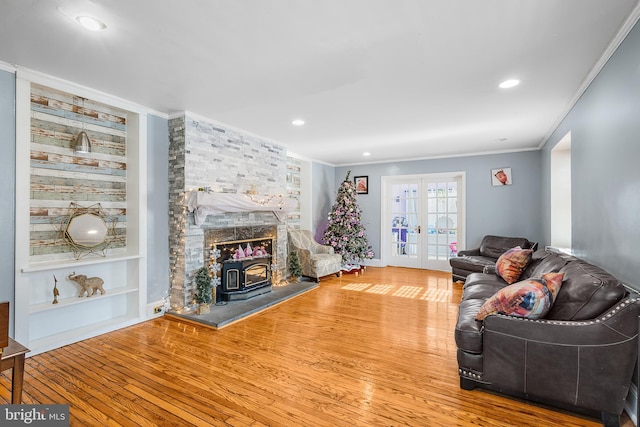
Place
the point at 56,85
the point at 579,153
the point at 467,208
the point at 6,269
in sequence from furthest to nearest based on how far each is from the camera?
the point at 467,208
the point at 579,153
the point at 56,85
the point at 6,269

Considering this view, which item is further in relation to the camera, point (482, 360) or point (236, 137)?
point (236, 137)

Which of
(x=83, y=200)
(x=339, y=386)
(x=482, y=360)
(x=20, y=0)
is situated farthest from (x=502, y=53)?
(x=83, y=200)

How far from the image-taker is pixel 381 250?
7.18 m

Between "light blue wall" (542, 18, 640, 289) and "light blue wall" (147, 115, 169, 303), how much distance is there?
14.4 ft

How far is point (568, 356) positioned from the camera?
1.86 meters

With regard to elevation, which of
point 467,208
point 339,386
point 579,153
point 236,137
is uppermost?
point 236,137

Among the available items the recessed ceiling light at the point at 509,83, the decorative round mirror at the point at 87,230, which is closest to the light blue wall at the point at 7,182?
the decorative round mirror at the point at 87,230

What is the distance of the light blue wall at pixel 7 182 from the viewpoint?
254 centimetres

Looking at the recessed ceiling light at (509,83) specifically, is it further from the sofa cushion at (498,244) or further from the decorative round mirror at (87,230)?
the decorative round mirror at (87,230)

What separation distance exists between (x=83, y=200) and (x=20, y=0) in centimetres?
201

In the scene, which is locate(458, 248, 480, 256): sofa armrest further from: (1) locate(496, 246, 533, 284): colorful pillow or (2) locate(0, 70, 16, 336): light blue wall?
(2) locate(0, 70, 16, 336): light blue wall

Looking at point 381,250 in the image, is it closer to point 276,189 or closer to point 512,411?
point 276,189

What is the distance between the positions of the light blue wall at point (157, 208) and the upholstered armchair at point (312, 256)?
2.40 m

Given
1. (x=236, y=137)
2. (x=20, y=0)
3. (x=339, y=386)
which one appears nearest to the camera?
(x=20, y=0)
